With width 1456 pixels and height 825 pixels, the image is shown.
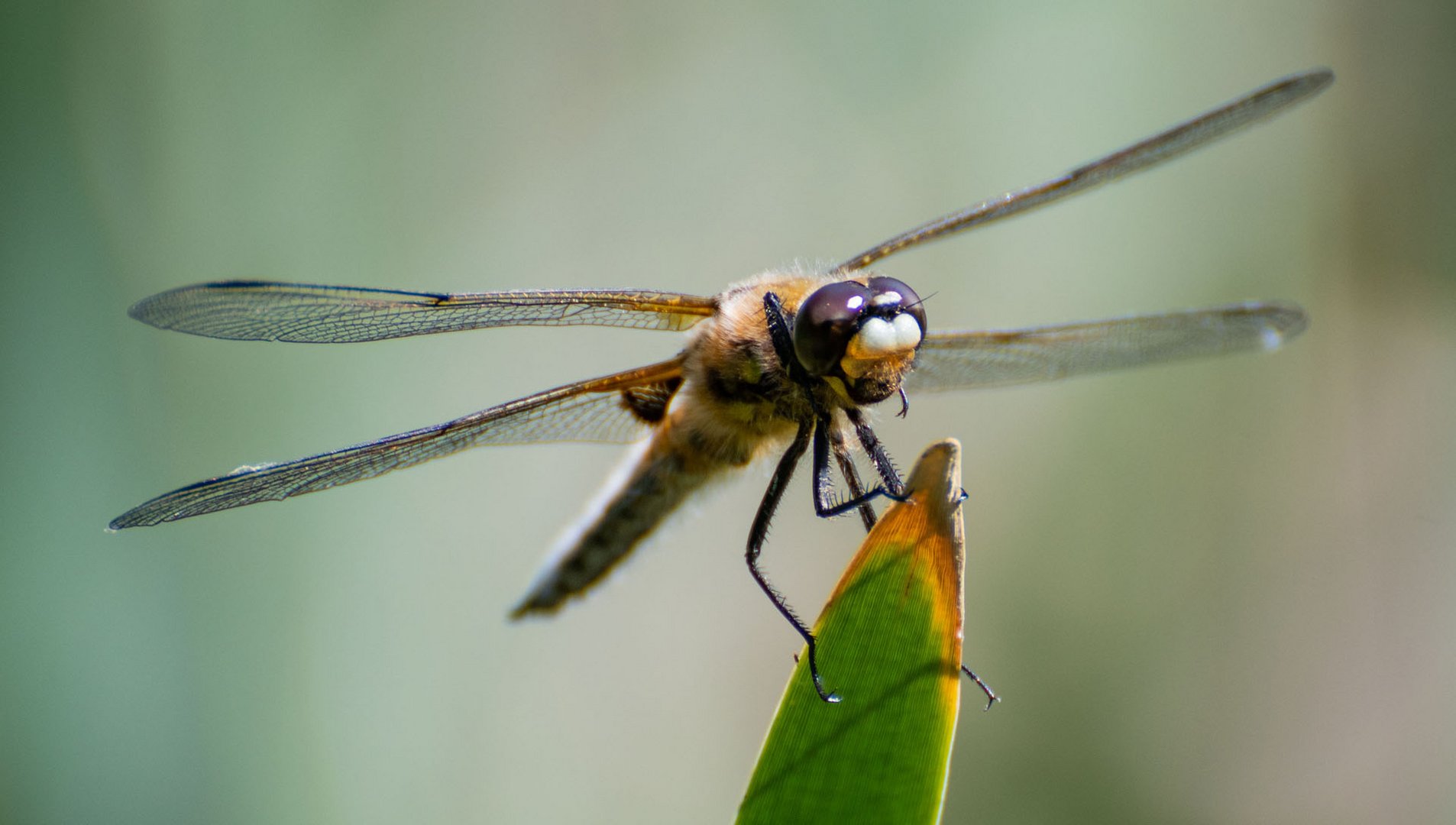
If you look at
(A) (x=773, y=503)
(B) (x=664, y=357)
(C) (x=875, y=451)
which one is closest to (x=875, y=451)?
(C) (x=875, y=451)

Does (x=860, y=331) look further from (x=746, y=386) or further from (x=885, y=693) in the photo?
(x=885, y=693)

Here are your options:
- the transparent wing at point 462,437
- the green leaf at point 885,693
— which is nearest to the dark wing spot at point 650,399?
the transparent wing at point 462,437

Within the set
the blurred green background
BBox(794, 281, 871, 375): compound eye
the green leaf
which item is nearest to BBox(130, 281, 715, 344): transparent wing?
BBox(794, 281, 871, 375): compound eye

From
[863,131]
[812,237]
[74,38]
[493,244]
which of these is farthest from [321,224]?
[863,131]

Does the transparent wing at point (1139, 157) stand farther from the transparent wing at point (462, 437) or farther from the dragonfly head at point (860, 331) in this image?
the transparent wing at point (462, 437)

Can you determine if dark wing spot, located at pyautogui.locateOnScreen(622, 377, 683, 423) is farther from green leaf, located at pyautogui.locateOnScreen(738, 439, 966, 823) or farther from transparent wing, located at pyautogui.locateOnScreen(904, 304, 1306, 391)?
green leaf, located at pyautogui.locateOnScreen(738, 439, 966, 823)
